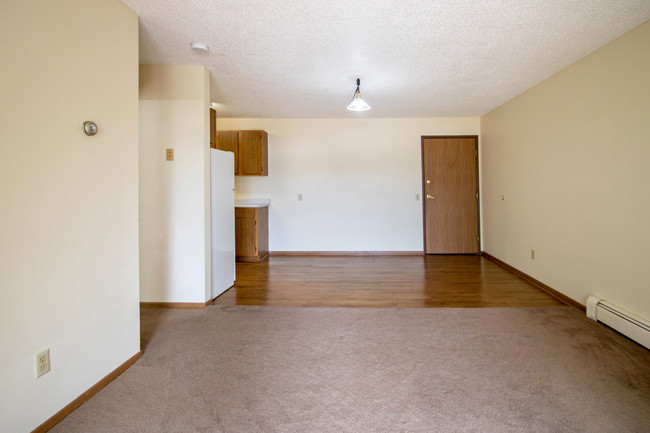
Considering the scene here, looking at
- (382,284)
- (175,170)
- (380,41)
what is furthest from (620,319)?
(175,170)

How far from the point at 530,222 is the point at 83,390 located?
442 centimetres

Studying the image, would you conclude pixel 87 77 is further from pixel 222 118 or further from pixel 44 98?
pixel 222 118

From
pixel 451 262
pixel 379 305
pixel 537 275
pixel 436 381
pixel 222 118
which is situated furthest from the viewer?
pixel 222 118

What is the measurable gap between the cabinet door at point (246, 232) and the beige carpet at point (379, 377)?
223 centimetres

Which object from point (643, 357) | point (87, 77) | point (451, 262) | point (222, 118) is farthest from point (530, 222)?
point (222, 118)

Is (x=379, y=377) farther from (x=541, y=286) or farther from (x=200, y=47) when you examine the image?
(x=200, y=47)

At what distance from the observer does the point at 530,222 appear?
3.82 m

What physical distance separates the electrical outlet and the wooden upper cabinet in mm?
3998

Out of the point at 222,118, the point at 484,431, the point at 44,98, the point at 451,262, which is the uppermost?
the point at 222,118

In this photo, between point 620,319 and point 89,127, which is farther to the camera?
point 620,319

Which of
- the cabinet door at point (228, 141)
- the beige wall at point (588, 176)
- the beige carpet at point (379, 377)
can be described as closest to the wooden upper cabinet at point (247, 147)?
the cabinet door at point (228, 141)

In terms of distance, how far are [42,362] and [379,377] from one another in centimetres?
175

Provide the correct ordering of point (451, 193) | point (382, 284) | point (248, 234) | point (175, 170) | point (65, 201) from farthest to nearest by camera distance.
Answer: point (451, 193) → point (248, 234) → point (382, 284) → point (175, 170) → point (65, 201)

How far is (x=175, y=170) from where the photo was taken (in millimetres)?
3045
